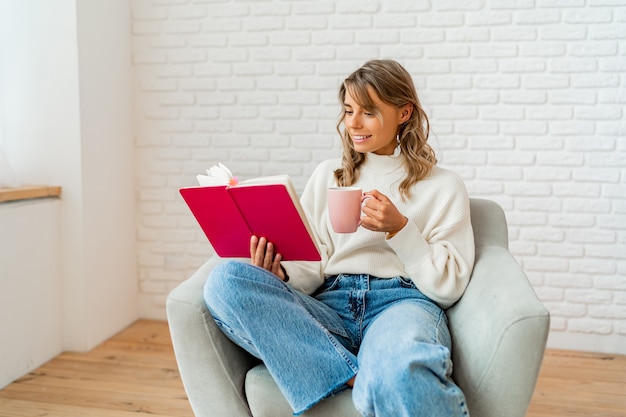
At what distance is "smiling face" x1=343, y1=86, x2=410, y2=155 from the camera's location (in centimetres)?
184

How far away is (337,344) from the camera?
1521 millimetres

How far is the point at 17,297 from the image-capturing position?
247cm

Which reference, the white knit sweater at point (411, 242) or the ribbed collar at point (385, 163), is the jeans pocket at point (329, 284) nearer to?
the white knit sweater at point (411, 242)

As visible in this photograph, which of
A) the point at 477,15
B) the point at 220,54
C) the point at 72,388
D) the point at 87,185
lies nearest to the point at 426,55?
the point at 477,15

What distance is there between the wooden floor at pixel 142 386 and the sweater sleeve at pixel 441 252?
0.81 meters

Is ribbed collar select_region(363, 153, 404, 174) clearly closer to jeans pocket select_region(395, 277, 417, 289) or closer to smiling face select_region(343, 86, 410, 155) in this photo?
smiling face select_region(343, 86, 410, 155)

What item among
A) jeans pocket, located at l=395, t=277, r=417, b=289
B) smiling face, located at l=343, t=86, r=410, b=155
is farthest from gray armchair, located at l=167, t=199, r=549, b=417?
smiling face, located at l=343, t=86, r=410, b=155

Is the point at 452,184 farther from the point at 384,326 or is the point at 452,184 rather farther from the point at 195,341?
the point at 195,341

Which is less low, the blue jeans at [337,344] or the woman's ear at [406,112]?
the woman's ear at [406,112]

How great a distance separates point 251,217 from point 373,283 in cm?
41

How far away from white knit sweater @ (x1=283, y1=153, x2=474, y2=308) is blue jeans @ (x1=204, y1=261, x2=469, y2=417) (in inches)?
3.6

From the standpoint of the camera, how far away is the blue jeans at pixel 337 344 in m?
1.32

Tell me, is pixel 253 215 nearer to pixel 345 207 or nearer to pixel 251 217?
pixel 251 217

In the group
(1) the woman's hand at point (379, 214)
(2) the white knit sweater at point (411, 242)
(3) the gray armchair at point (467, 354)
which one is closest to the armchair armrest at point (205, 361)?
(3) the gray armchair at point (467, 354)
